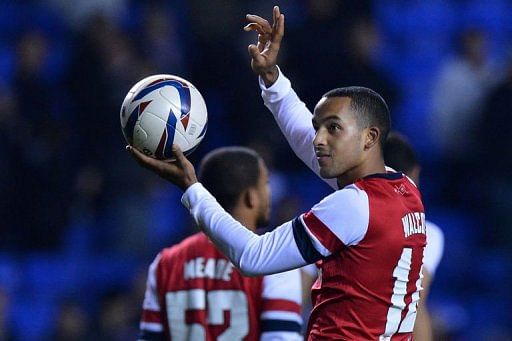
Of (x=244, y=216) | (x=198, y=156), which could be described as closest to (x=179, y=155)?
(x=244, y=216)

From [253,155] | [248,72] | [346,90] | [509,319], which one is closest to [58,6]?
[248,72]

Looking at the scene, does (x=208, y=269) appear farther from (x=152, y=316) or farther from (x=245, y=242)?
(x=245, y=242)

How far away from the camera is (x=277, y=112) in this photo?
4898 mm

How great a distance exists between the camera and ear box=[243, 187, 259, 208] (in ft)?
16.1

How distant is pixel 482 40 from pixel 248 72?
6.80ft

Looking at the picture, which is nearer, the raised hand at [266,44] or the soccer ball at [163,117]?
the soccer ball at [163,117]

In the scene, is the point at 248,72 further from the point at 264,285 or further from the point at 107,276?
the point at 264,285

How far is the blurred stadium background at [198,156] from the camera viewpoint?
30.5 feet

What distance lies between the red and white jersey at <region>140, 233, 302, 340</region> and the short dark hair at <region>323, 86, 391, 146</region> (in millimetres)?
933

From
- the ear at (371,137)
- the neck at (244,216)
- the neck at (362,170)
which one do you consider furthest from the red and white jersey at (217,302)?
the ear at (371,137)

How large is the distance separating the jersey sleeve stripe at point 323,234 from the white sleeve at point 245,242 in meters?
0.08

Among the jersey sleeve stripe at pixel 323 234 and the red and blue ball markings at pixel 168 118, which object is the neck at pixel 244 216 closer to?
the red and blue ball markings at pixel 168 118

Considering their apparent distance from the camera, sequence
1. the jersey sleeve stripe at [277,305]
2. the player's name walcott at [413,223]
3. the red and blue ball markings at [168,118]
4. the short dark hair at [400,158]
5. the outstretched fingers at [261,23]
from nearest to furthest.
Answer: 1. the player's name walcott at [413,223]
2. the red and blue ball markings at [168,118]
3. the outstretched fingers at [261,23]
4. the jersey sleeve stripe at [277,305]
5. the short dark hair at [400,158]

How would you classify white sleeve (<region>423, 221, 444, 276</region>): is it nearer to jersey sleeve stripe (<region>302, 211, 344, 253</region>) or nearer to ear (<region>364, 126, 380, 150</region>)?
ear (<region>364, 126, 380, 150</region>)
